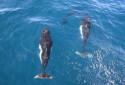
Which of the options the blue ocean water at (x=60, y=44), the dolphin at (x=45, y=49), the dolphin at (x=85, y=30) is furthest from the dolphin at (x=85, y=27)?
the dolphin at (x=45, y=49)

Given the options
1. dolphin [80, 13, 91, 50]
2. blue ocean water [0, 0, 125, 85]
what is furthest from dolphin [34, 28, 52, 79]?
dolphin [80, 13, 91, 50]

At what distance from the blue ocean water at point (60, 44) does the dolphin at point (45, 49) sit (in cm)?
41

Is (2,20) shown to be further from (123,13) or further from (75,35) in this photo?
(123,13)

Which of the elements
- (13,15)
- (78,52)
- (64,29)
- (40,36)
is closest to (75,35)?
(64,29)

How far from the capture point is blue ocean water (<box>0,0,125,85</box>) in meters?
10.4

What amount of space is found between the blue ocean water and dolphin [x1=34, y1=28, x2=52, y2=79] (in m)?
0.41

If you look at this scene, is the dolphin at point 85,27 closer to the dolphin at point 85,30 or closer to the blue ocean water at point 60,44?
the dolphin at point 85,30

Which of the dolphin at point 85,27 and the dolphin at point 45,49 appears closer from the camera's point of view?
the dolphin at point 45,49

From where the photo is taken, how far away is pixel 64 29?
1492 centimetres

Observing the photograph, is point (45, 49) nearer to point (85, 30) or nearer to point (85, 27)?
point (85, 30)

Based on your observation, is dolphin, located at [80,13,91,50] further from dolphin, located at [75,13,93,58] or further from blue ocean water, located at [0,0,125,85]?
blue ocean water, located at [0,0,125,85]

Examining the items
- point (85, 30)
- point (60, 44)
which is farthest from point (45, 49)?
point (85, 30)

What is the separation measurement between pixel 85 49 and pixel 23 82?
24.0ft

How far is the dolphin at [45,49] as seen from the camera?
10070 millimetres
